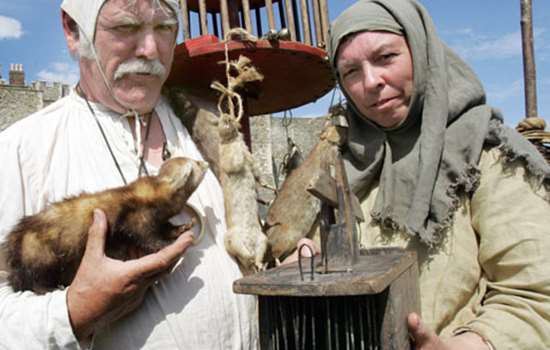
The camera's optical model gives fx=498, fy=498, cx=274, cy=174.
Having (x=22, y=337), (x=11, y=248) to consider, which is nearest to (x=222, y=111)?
(x=11, y=248)

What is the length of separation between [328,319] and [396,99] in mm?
829

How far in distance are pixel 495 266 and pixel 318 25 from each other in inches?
56.1

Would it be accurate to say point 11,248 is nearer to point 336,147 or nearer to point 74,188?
point 74,188

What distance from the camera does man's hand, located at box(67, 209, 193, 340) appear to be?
141cm

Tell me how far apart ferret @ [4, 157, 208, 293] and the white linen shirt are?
0.19ft

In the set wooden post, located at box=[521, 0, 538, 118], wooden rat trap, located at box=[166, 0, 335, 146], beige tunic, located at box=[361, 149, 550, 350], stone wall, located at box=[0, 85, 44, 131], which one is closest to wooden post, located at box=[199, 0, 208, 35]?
wooden rat trap, located at box=[166, 0, 335, 146]

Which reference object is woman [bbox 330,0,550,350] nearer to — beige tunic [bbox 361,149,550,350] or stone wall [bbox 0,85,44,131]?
beige tunic [bbox 361,149,550,350]

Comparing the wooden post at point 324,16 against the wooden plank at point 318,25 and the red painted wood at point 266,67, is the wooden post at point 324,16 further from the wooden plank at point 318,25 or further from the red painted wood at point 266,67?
the red painted wood at point 266,67

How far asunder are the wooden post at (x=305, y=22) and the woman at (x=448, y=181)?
0.56 m

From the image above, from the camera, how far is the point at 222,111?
2092 mm

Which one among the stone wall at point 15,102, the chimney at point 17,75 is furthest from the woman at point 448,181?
the chimney at point 17,75

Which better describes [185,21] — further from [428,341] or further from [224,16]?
[428,341]

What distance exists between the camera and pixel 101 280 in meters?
1.40

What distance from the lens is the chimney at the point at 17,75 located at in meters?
21.5
